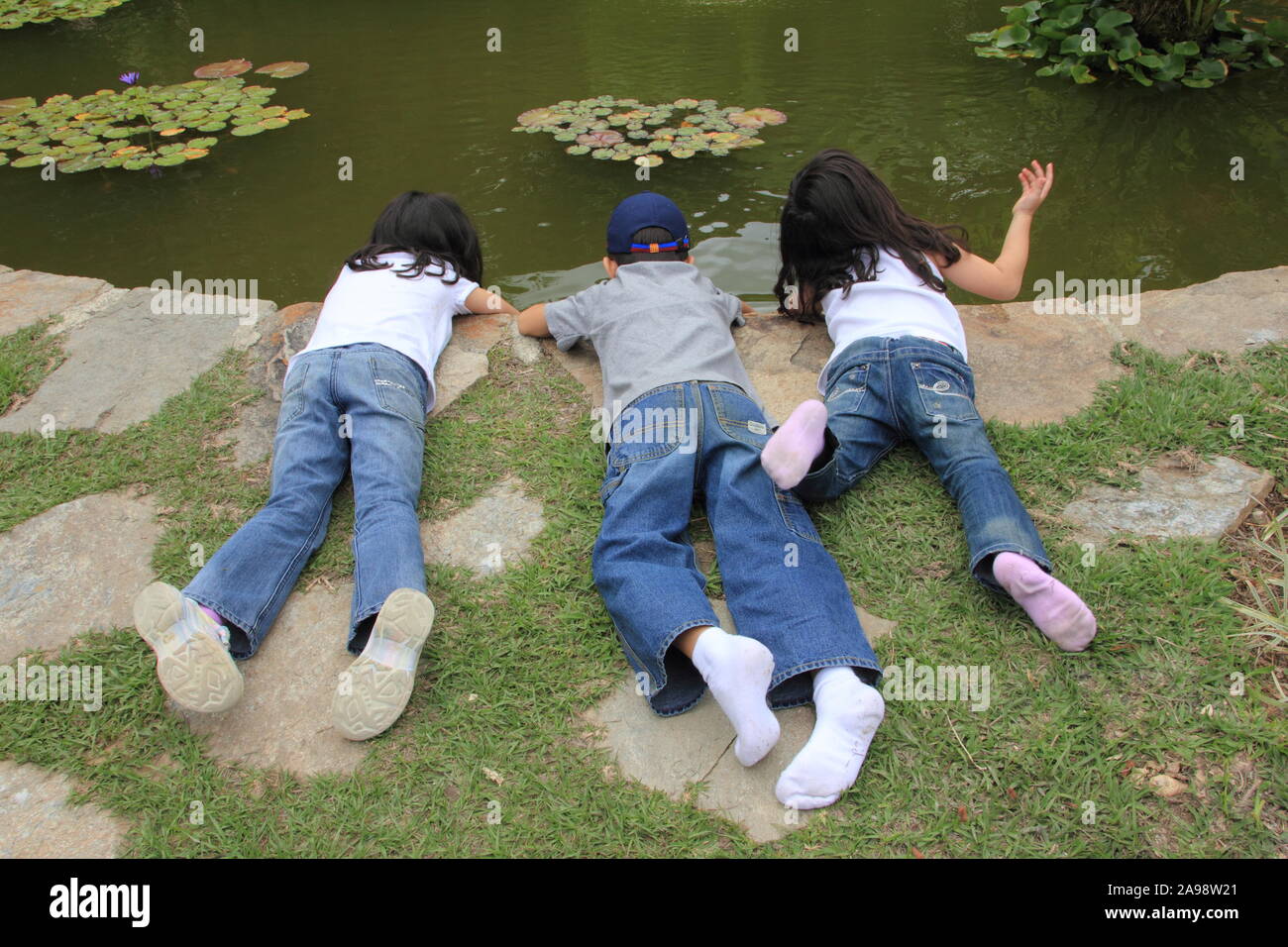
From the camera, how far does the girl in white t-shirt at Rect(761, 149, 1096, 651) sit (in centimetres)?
200

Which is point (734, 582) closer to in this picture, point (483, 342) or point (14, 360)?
point (483, 342)

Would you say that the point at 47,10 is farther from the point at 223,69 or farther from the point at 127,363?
the point at 127,363

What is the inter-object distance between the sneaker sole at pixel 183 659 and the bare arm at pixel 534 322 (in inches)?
56.6

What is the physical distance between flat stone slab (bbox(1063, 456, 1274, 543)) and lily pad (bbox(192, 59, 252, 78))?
224 inches

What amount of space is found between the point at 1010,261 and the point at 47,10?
25.4 ft

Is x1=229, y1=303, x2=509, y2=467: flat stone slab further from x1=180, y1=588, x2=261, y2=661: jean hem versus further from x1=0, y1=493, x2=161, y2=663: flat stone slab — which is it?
x1=180, y1=588, x2=261, y2=661: jean hem

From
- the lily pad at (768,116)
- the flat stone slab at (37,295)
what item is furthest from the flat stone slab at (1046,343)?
the lily pad at (768,116)

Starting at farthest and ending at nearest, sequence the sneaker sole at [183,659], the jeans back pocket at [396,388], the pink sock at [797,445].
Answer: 1. the jeans back pocket at [396,388]
2. the pink sock at [797,445]
3. the sneaker sole at [183,659]

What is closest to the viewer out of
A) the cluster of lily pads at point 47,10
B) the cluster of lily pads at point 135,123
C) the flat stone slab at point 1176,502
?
the flat stone slab at point 1176,502

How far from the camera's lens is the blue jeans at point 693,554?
1.83 m

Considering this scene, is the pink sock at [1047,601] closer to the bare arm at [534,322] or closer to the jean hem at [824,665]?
the jean hem at [824,665]

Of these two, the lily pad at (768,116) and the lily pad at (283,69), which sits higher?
the lily pad at (283,69)

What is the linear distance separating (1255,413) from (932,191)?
223 cm

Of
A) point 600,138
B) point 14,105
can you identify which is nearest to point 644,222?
point 600,138
